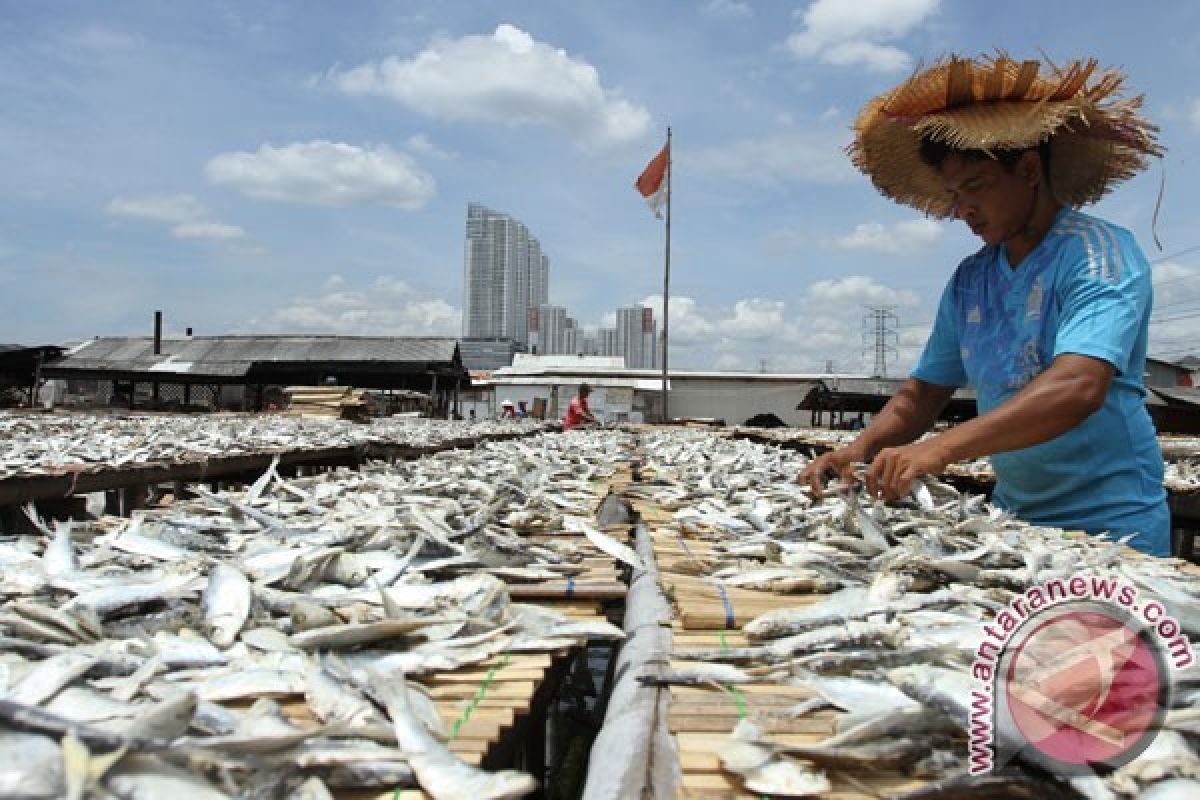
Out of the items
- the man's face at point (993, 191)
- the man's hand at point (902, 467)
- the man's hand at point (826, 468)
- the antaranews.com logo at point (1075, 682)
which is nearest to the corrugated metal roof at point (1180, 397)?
the man's hand at point (826, 468)

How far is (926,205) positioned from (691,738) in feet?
10.1

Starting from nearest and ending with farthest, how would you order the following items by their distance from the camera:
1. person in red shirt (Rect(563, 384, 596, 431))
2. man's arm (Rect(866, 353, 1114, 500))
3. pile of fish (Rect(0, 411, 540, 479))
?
man's arm (Rect(866, 353, 1114, 500)), pile of fish (Rect(0, 411, 540, 479)), person in red shirt (Rect(563, 384, 596, 431))

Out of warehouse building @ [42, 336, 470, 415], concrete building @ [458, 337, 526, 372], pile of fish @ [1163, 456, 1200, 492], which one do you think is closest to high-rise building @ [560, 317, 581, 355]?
concrete building @ [458, 337, 526, 372]

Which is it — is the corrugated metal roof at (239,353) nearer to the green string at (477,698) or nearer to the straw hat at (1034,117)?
the straw hat at (1034,117)

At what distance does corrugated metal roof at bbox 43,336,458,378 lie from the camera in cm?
2992

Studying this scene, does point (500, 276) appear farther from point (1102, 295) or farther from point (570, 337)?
point (1102, 295)

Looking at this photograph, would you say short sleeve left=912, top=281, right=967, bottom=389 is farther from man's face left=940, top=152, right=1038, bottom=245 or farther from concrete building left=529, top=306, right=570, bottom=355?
concrete building left=529, top=306, right=570, bottom=355

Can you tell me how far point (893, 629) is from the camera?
1637 mm

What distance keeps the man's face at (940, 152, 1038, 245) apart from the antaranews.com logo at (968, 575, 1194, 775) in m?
1.61

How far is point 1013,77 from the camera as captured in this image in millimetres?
2844

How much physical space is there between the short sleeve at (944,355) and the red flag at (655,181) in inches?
929

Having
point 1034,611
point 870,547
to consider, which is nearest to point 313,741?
point 1034,611

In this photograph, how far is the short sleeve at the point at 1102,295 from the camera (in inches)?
97.6

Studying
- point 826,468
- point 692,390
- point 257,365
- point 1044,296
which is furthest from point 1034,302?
point 692,390
